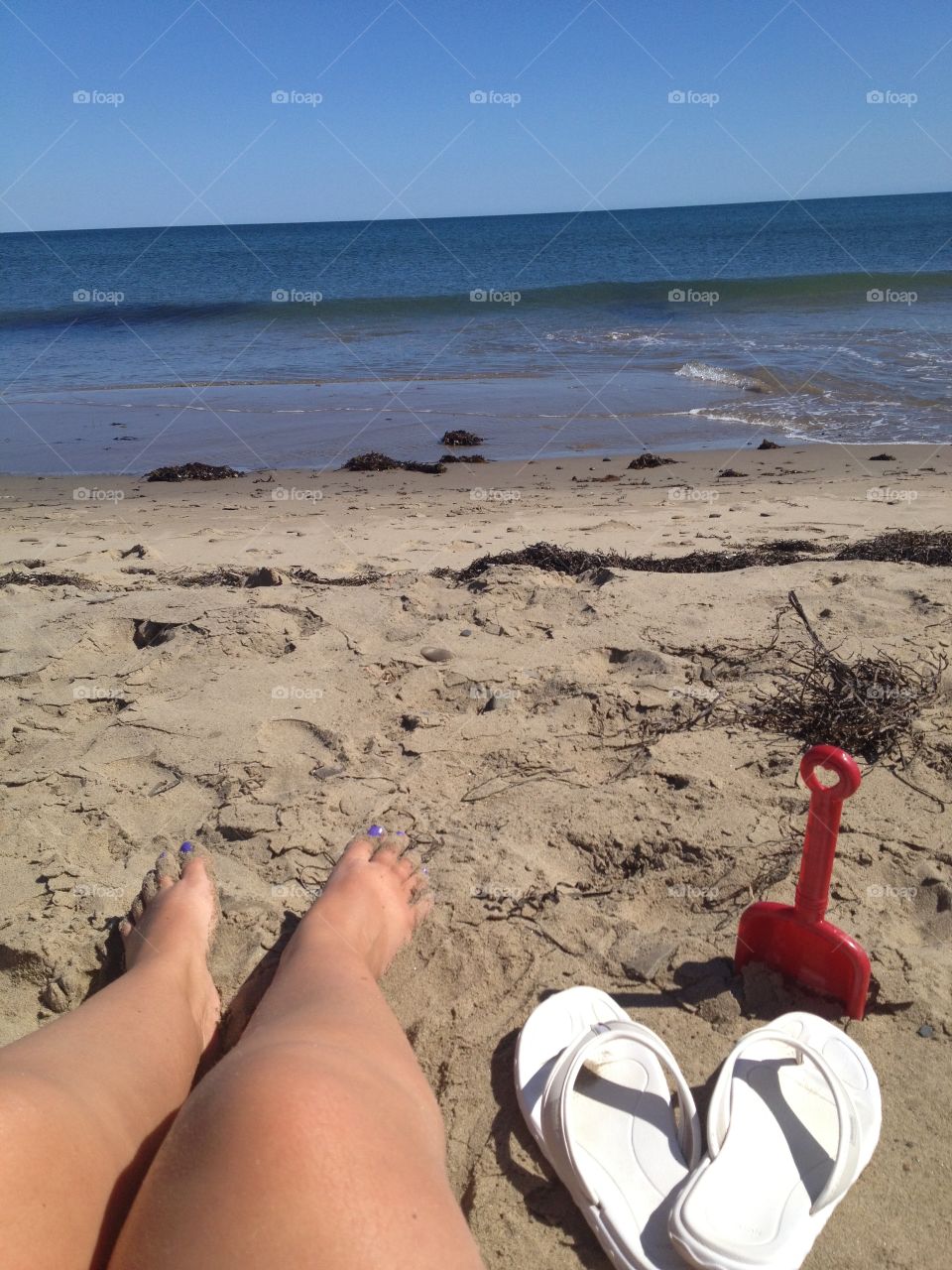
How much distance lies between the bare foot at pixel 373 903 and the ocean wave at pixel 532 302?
1786 centimetres

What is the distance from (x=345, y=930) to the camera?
199 centimetres

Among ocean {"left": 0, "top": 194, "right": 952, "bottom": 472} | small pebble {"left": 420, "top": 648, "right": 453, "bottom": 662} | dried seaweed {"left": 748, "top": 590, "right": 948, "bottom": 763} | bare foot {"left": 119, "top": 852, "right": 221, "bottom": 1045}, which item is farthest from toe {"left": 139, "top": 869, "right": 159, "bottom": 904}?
ocean {"left": 0, "top": 194, "right": 952, "bottom": 472}

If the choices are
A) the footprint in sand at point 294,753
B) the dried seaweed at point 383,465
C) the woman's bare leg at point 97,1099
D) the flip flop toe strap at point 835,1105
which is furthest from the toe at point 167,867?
the dried seaweed at point 383,465

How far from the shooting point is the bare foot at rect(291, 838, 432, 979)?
200 centimetres

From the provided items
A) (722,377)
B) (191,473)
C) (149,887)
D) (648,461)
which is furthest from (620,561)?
(722,377)

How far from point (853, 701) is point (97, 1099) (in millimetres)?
2218

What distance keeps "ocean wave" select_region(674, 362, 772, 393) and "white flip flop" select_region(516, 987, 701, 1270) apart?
1024 cm

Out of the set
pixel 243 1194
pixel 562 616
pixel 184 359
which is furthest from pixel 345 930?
pixel 184 359

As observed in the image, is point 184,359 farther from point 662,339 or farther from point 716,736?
point 716,736

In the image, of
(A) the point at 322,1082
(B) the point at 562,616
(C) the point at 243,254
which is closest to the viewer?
(A) the point at 322,1082

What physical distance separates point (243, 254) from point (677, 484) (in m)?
39.2

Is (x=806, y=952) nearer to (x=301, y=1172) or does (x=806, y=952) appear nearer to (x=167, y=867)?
(x=301, y=1172)

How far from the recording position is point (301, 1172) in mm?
1189

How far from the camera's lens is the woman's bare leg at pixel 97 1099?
3.97 feet
